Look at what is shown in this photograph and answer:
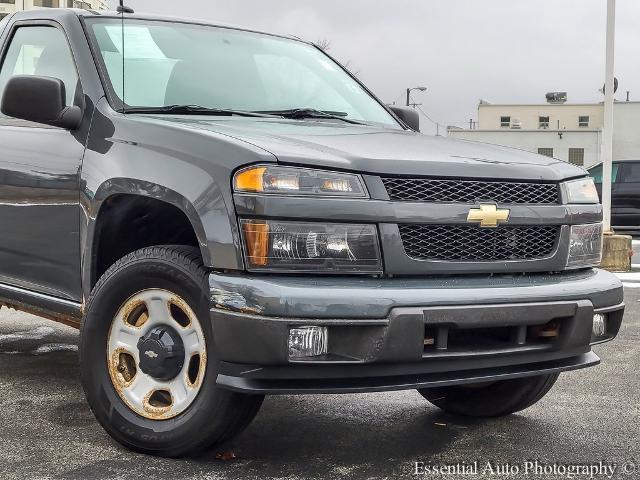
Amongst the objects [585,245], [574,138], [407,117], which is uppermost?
[407,117]

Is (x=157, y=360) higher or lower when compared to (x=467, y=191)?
lower

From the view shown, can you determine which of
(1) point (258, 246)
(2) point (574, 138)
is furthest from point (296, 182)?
(2) point (574, 138)

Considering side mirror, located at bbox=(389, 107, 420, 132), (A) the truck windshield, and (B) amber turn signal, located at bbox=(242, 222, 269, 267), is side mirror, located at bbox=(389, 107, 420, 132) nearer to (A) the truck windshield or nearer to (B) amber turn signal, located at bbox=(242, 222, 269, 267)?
(A) the truck windshield

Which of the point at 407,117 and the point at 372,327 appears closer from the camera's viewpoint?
the point at 372,327

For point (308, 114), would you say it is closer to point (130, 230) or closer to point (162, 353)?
point (130, 230)

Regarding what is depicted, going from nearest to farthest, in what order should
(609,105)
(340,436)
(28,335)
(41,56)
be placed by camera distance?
1. (340,436)
2. (41,56)
3. (28,335)
4. (609,105)

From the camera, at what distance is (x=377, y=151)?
3316 mm

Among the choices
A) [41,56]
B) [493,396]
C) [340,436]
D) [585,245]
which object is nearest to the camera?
[585,245]

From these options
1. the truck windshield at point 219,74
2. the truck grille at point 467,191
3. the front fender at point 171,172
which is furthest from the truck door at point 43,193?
the truck grille at point 467,191

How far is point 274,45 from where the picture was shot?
4.89 meters

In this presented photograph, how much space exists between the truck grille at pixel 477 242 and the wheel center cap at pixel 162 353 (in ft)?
2.97

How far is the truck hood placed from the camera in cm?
316

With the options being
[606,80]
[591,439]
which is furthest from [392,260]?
[606,80]

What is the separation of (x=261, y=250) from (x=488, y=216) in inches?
33.8
